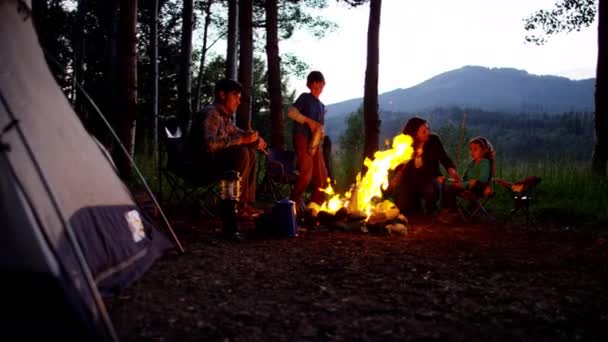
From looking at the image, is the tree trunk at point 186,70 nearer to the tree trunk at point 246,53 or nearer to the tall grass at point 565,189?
the tree trunk at point 246,53

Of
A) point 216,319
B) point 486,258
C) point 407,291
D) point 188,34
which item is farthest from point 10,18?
point 188,34

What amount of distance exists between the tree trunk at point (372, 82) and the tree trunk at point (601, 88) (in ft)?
14.6

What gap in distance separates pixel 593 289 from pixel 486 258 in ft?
3.21

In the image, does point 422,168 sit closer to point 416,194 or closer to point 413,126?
point 416,194

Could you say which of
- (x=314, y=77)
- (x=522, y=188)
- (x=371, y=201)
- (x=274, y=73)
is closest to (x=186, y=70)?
(x=274, y=73)

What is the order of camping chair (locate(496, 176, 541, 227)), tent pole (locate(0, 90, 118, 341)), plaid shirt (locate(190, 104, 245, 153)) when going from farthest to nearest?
1. camping chair (locate(496, 176, 541, 227))
2. plaid shirt (locate(190, 104, 245, 153))
3. tent pole (locate(0, 90, 118, 341))

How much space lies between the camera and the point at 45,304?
2.21 metres

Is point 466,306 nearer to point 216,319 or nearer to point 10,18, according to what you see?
point 216,319

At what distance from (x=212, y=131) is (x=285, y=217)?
128 cm

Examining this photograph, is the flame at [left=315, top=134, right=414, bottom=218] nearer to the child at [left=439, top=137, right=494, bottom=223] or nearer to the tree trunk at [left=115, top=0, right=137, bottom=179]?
the child at [left=439, top=137, right=494, bottom=223]

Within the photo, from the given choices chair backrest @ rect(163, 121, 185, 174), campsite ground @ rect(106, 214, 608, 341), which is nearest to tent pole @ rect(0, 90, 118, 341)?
campsite ground @ rect(106, 214, 608, 341)

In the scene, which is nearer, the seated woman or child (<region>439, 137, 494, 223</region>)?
child (<region>439, 137, 494, 223</region>)

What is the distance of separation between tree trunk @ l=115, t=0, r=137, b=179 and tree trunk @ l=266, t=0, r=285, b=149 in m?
2.36

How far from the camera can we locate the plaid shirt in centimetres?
541
